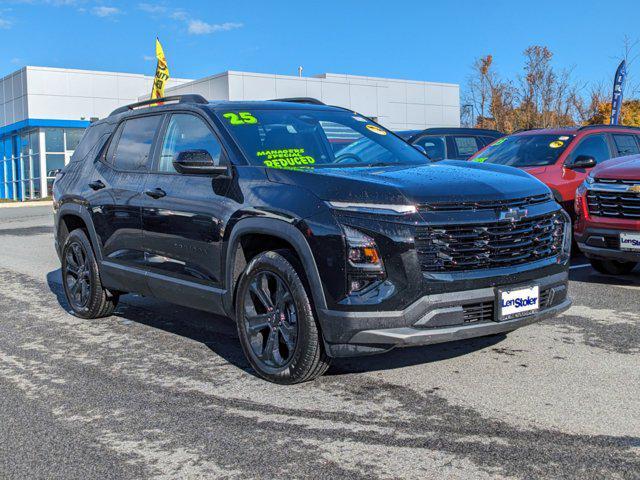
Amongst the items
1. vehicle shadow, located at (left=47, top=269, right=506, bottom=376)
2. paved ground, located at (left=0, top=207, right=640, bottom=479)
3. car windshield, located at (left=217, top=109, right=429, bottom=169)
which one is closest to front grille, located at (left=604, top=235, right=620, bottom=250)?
paved ground, located at (left=0, top=207, right=640, bottom=479)

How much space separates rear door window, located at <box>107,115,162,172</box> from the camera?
6.11 metres

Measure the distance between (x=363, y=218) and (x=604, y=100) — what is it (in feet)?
84.4

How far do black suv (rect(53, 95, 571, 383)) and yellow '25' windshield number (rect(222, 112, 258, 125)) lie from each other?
0.01 metres

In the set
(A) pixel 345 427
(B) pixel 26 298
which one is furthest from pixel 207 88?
(A) pixel 345 427

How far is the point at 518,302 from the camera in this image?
445 cm

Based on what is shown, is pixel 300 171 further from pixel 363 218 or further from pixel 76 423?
pixel 76 423

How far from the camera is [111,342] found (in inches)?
239

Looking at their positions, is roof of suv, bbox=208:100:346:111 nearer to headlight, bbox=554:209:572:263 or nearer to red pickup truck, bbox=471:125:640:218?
headlight, bbox=554:209:572:263

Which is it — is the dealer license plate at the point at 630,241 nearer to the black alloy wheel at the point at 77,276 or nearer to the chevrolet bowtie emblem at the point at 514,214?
the chevrolet bowtie emblem at the point at 514,214

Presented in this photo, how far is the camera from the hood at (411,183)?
14.1 ft

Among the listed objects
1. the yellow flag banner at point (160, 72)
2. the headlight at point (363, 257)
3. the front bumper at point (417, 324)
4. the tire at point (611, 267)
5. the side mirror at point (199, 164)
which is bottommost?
the tire at point (611, 267)

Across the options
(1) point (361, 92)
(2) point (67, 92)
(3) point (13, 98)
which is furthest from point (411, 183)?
(3) point (13, 98)

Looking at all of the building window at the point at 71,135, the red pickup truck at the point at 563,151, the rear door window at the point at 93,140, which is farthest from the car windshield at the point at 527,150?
the building window at the point at 71,135

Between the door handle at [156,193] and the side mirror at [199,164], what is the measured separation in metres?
0.55
